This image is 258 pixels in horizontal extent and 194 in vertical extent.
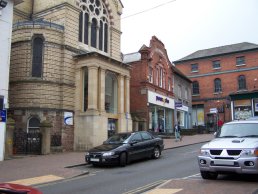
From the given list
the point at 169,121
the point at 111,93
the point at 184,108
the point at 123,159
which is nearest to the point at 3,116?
the point at 123,159

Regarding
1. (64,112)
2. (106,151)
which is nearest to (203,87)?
(64,112)

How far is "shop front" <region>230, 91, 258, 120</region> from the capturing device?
46.2 meters

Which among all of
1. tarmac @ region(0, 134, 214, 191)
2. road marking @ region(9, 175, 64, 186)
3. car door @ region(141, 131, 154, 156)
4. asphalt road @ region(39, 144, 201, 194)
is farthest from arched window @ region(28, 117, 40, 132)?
road marking @ region(9, 175, 64, 186)

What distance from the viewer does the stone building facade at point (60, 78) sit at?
23.6m

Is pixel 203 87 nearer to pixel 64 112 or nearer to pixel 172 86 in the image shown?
pixel 172 86

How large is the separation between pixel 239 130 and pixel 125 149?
6.17 meters

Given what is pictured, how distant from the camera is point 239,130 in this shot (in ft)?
35.8

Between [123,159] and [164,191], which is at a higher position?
[123,159]

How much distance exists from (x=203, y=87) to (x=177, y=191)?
161ft

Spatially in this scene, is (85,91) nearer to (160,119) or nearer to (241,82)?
(160,119)

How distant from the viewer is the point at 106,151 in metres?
15.3

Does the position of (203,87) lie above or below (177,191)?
above

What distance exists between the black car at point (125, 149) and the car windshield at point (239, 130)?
5515mm

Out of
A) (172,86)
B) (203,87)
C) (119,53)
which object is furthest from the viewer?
(203,87)
